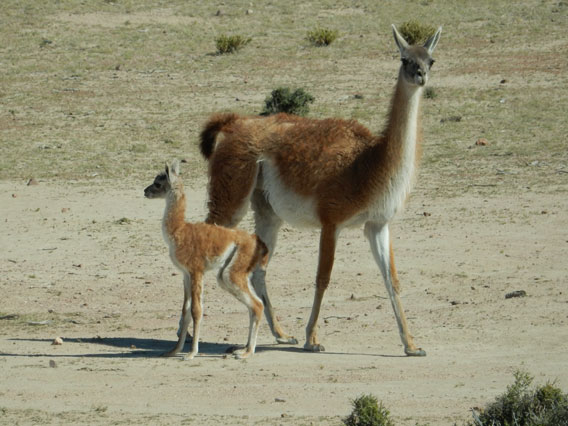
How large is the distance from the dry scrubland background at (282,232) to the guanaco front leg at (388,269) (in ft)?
0.74

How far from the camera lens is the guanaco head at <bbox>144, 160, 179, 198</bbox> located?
10.4 meters

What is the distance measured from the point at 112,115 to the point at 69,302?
37.7 ft

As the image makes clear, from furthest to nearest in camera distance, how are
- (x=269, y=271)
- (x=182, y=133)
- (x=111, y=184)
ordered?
(x=182, y=133) < (x=111, y=184) < (x=269, y=271)

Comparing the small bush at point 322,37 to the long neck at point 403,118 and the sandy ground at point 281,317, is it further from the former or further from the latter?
the long neck at point 403,118

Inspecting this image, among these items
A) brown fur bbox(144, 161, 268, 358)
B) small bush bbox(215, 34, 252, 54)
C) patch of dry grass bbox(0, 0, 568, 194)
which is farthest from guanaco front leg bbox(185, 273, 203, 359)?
small bush bbox(215, 34, 252, 54)

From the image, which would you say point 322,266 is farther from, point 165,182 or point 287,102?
point 287,102

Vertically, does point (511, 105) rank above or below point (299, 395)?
above

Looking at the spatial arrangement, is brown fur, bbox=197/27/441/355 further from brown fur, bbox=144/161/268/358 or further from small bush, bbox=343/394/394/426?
small bush, bbox=343/394/394/426

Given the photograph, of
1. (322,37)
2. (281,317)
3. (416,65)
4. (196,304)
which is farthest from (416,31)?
(196,304)

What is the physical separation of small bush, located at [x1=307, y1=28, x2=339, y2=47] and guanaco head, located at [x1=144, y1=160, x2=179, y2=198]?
71.4 ft

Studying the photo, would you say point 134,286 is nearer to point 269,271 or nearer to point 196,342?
point 269,271

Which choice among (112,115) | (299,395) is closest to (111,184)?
(112,115)

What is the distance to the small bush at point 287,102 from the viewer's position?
23188 mm

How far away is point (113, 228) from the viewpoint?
Answer: 1641cm
